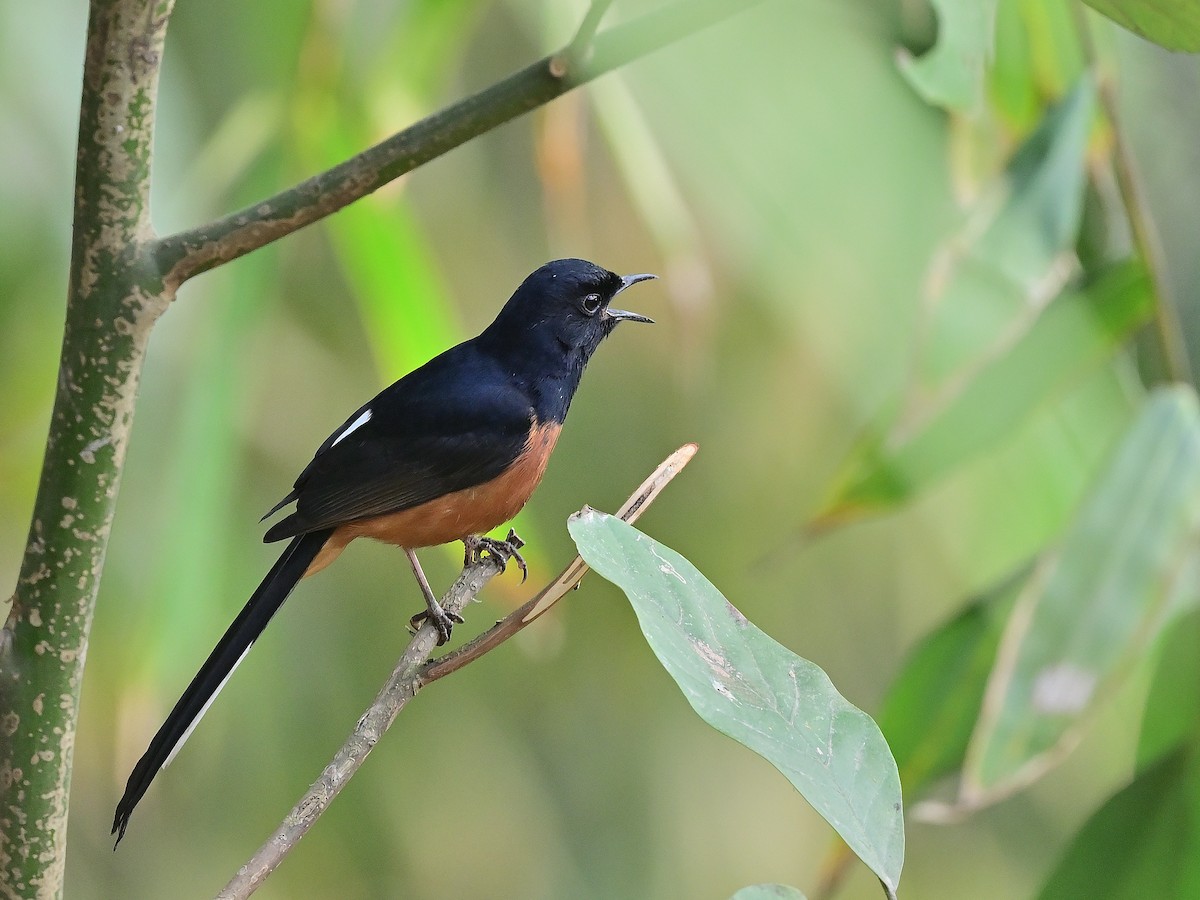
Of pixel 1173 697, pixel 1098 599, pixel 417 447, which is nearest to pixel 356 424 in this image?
pixel 417 447

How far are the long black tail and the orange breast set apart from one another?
0.21 feet

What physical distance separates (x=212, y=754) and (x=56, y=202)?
51.3 inches

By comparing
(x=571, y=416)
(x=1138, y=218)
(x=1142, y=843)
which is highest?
(x=571, y=416)

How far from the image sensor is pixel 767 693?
0.73 meters

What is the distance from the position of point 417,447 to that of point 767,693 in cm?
83

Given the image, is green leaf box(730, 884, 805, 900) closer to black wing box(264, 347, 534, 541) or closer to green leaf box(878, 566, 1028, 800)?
black wing box(264, 347, 534, 541)

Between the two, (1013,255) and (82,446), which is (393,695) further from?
(1013,255)

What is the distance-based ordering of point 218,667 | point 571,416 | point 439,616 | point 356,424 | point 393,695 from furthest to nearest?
point 571,416, point 356,424, point 439,616, point 218,667, point 393,695

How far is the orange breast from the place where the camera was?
1.48 metres

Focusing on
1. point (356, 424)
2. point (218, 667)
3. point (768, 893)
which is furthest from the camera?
point (356, 424)

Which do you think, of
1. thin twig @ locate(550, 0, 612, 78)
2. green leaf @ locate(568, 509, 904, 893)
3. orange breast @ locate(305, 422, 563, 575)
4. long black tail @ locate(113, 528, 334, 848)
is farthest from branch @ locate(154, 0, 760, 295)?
orange breast @ locate(305, 422, 563, 575)

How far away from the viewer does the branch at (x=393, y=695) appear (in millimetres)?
786

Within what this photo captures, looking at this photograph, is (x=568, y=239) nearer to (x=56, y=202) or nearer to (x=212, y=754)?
(x=56, y=202)

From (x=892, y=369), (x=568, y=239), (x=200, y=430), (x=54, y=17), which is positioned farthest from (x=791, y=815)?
(x=54, y=17)
